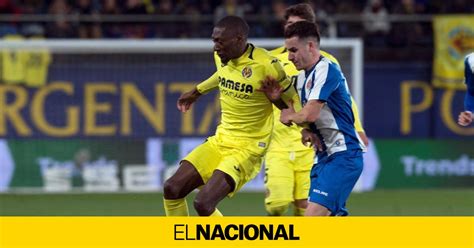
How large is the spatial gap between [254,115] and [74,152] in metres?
8.45

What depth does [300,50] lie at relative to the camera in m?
8.58

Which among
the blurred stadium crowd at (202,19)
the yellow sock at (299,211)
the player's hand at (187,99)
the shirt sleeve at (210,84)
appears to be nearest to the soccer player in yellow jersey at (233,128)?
the shirt sleeve at (210,84)

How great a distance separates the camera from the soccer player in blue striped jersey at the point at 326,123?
8.44 meters

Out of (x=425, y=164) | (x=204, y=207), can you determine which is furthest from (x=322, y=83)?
(x=425, y=164)

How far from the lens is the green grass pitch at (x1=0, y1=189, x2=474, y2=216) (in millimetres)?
13750

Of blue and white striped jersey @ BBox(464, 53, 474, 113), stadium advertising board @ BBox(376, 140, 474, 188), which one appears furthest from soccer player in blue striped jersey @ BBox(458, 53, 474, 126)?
stadium advertising board @ BBox(376, 140, 474, 188)

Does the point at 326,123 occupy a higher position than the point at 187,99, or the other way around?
the point at 326,123

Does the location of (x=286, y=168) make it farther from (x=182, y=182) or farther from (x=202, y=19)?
(x=202, y=19)

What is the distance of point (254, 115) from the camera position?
30.5 feet

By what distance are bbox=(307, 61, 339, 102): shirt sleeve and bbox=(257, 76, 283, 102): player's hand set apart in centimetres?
40

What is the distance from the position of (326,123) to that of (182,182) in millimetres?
1291
